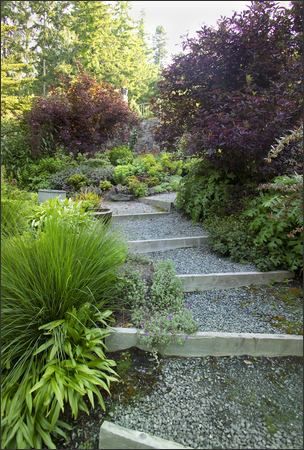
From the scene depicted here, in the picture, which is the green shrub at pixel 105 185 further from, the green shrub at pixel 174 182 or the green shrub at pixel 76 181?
the green shrub at pixel 174 182

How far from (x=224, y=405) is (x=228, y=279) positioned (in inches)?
49.1

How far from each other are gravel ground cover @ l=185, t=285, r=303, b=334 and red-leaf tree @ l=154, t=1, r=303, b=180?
1.60 metres

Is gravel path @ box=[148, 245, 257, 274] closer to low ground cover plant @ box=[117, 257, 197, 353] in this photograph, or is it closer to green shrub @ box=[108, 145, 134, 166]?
low ground cover plant @ box=[117, 257, 197, 353]

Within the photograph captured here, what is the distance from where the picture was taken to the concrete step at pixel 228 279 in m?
2.82

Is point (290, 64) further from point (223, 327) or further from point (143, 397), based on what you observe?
point (143, 397)

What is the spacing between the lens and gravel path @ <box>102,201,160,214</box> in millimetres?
5312

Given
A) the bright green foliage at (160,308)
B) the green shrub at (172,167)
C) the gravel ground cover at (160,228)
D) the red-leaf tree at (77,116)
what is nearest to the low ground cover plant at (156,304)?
the bright green foliage at (160,308)

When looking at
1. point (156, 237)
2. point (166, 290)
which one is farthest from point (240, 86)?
point (166, 290)

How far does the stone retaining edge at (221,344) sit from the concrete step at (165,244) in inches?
58.6

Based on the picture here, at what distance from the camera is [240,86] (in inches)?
154

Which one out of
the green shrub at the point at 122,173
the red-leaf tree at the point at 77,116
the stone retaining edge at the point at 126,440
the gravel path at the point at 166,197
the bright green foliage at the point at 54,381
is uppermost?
the red-leaf tree at the point at 77,116

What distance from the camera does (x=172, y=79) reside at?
4172 millimetres

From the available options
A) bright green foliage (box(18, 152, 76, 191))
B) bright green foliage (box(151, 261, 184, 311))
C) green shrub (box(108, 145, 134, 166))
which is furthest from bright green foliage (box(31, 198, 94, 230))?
green shrub (box(108, 145, 134, 166))

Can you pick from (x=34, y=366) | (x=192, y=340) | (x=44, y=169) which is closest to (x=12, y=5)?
(x=34, y=366)
